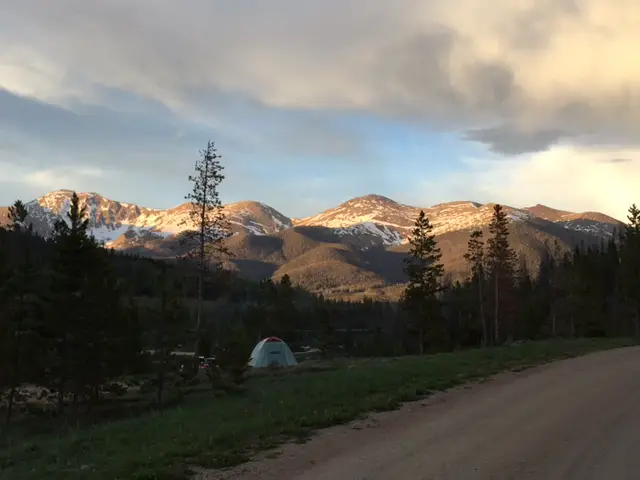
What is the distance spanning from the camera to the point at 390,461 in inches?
327

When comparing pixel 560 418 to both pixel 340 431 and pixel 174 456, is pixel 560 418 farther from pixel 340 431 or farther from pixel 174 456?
pixel 174 456

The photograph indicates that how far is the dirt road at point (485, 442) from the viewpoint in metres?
7.77

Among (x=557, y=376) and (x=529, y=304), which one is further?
(x=529, y=304)

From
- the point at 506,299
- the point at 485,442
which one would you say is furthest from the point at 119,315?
the point at 506,299

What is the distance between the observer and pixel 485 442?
366 inches

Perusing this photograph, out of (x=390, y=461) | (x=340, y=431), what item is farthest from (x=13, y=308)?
(x=390, y=461)

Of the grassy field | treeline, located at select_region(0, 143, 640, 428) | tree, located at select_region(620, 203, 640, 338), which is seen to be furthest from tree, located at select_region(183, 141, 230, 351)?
tree, located at select_region(620, 203, 640, 338)

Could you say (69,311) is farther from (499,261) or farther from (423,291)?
(499,261)

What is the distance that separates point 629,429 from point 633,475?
10.0 ft

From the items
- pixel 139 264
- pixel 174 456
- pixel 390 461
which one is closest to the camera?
pixel 390 461

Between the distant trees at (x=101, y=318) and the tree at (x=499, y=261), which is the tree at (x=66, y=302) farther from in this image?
the tree at (x=499, y=261)

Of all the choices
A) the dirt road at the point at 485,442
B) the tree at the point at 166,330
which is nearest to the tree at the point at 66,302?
the tree at the point at 166,330

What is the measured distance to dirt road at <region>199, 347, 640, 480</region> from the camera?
7.77 meters

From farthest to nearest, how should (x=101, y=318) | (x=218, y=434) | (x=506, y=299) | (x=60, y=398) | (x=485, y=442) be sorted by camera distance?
(x=506, y=299) < (x=101, y=318) < (x=60, y=398) < (x=218, y=434) < (x=485, y=442)
